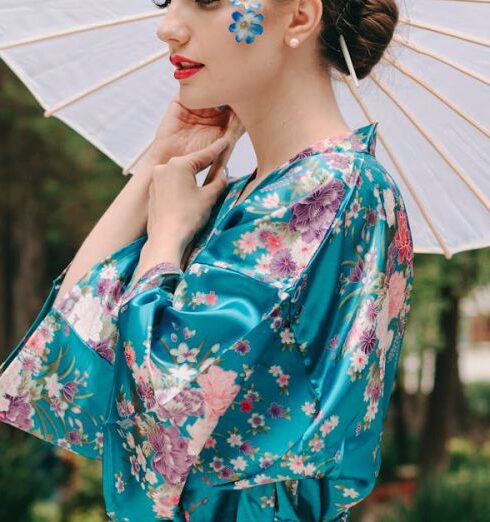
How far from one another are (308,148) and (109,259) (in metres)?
0.49

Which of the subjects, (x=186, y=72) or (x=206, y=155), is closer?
(x=186, y=72)

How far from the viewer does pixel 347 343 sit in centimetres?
174

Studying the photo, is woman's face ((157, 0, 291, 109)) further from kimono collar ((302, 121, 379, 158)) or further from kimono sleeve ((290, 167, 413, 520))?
kimono sleeve ((290, 167, 413, 520))

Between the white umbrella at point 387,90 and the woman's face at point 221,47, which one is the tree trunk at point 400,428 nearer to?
the white umbrella at point 387,90

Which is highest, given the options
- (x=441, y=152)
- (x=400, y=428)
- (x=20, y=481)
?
(x=441, y=152)

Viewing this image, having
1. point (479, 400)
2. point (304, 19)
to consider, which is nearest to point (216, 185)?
point (304, 19)

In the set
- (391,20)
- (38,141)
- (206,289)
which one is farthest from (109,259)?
(38,141)

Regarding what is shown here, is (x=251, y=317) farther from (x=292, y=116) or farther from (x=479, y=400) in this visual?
(x=479, y=400)

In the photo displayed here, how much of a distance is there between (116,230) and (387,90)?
758 millimetres

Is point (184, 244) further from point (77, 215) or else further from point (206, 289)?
point (77, 215)

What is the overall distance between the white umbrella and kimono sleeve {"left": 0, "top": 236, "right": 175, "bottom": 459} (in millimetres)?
709

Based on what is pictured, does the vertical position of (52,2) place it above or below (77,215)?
above

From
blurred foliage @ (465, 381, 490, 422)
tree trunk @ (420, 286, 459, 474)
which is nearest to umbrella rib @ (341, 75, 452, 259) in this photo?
tree trunk @ (420, 286, 459, 474)

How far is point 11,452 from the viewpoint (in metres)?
7.10
